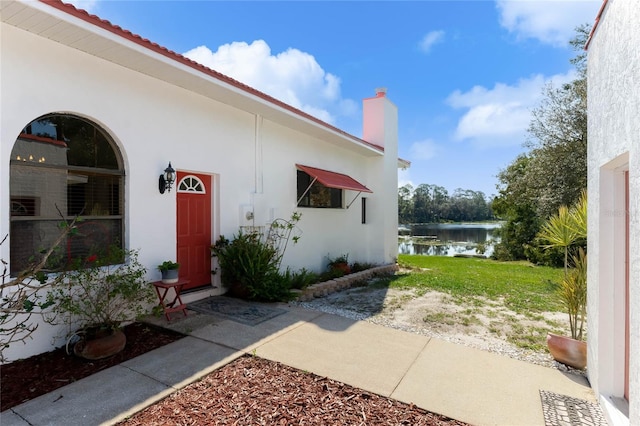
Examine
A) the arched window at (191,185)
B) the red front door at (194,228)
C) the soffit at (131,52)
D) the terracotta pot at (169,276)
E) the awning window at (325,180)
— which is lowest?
the terracotta pot at (169,276)

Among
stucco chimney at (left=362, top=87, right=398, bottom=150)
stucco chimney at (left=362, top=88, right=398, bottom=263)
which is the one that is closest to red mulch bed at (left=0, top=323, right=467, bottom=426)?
stucco chimney at (left=362, top=88, right=398, bottom=263)

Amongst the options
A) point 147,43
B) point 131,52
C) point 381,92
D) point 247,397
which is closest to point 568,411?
point 247,397

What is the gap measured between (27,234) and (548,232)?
8.64 m

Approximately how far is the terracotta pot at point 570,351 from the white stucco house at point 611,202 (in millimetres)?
448

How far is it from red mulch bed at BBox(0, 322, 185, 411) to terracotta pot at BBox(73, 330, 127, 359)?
0.28 ft

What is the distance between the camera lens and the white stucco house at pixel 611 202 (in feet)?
9.87

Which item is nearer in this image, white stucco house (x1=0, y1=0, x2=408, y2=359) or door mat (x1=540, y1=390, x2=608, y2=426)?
door mat (x1=540, y1=390, x2=608, y2=426)

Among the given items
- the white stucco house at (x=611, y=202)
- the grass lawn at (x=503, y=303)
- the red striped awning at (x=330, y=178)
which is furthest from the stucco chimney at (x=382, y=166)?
the white stucco house at (x=611, y=202)

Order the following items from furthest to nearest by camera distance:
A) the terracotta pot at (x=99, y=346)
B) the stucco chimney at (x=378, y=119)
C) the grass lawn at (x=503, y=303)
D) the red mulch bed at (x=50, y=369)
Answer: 1. the stucco chimney at (x=378, y=119)
2. the grass lawn at (x=503, y=303)
3. the terracotta pot at (x=99, y=346)
4. the red mulch bed at (x=50, y=369)

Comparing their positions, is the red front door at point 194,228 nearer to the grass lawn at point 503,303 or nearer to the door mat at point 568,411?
the grass lawn at point 503,303

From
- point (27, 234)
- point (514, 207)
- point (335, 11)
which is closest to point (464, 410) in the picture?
point (27, 234)

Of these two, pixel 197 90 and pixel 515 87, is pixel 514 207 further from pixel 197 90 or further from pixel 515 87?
pixel 197 90

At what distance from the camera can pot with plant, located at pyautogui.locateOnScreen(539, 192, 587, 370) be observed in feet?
16.1

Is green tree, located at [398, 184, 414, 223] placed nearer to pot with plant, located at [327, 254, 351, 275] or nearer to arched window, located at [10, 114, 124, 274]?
pot with plant, located at [327, 254, 351, 275]
